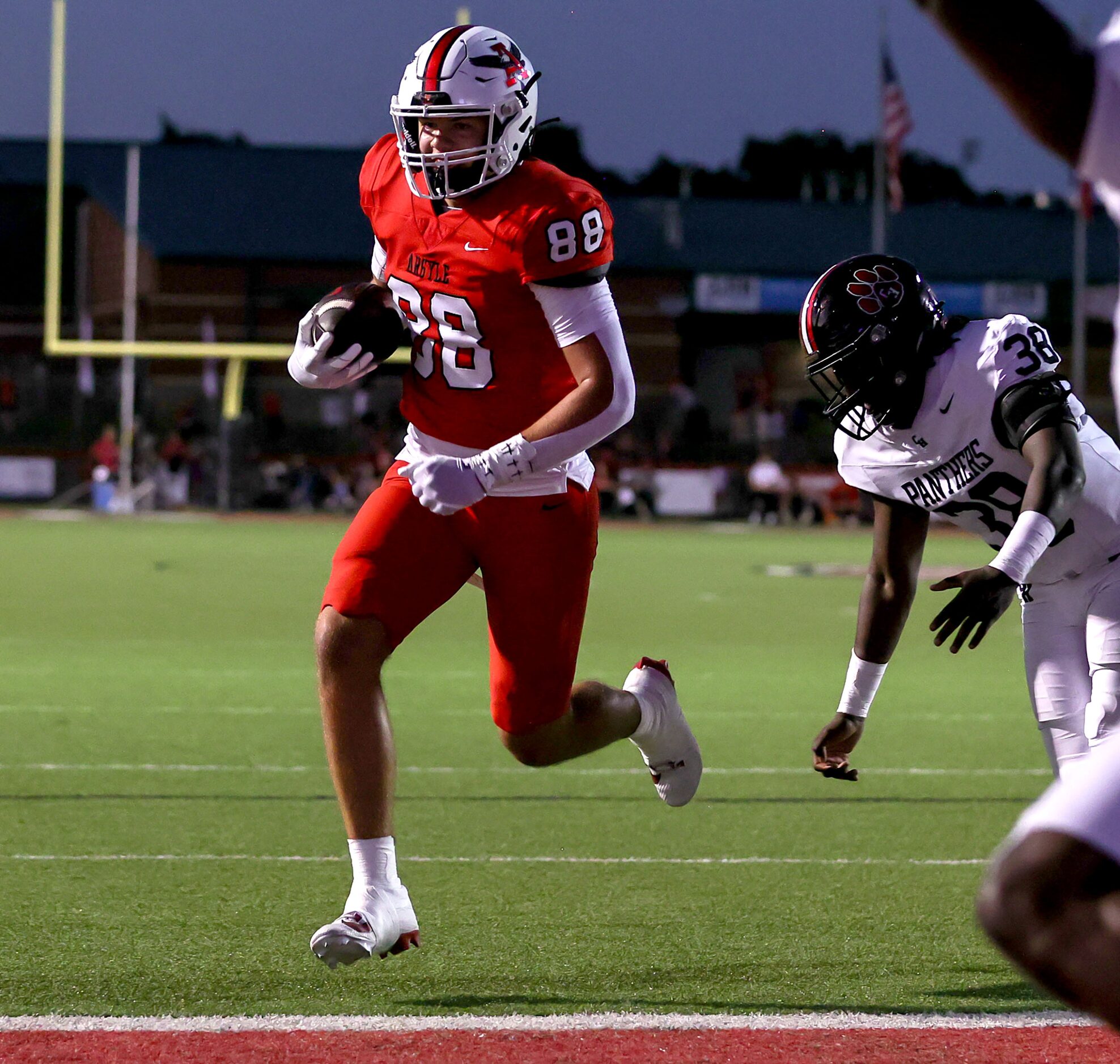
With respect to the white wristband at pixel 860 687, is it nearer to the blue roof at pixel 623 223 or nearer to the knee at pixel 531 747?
the knee at pixel 531 747

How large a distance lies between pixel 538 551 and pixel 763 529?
84.1 feet

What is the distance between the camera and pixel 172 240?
118 ft

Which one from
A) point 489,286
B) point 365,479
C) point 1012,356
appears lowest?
point 365,479

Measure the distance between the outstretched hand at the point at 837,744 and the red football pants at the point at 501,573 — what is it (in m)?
0.64

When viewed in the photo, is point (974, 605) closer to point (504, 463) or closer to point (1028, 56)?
point (504, 463)

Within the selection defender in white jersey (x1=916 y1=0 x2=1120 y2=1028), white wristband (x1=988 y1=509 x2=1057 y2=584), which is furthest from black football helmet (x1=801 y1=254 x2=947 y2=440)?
defender in white jersey (x1=916 y1=0 x2=1120 y2=1028)

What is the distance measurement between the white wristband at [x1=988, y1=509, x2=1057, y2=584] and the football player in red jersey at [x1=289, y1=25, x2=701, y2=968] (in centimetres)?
97

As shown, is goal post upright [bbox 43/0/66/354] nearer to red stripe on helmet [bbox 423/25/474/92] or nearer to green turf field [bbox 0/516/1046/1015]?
green turf field [bbox 0/516/1046/1015]

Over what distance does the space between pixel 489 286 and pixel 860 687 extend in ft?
4.53

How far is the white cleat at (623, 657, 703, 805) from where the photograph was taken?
5.24 m

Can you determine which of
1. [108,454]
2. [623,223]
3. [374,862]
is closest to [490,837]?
[374,862]

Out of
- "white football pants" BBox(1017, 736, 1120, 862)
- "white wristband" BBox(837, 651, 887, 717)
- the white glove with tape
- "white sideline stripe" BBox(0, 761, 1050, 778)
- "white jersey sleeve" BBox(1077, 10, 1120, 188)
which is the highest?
"white jersey sleeve" BBox(1077, 10, 1120, 188)

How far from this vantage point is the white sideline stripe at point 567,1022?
11.8 feet

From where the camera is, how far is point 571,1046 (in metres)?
3.52
